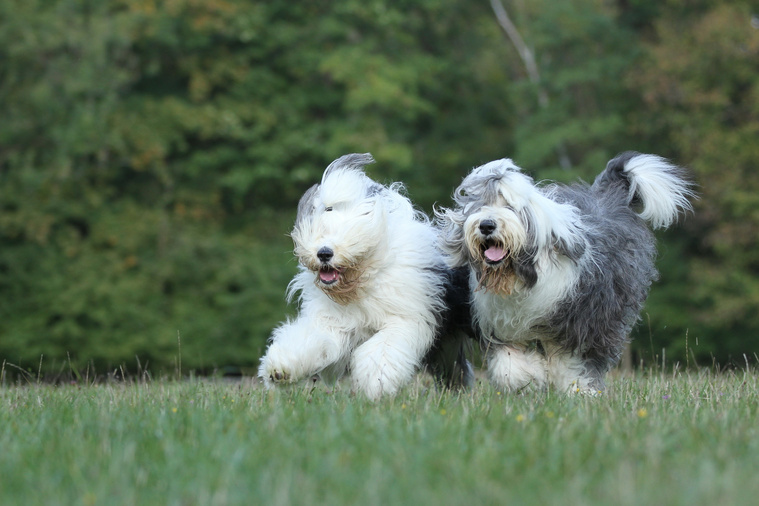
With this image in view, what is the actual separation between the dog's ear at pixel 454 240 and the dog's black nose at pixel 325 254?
2.17 ft

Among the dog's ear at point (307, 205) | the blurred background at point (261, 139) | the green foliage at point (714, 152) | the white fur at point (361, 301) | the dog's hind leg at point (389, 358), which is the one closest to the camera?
the dog's hind leg at point (389, 358)

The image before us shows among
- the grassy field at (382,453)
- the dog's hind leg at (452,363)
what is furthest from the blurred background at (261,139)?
the grassy field at (382,453)

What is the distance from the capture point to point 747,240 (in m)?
19.9

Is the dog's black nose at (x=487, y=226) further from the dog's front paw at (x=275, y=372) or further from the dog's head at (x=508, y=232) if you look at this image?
the dog's front paw at (x=275, y=372)

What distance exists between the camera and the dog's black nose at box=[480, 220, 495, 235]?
18.5 feet

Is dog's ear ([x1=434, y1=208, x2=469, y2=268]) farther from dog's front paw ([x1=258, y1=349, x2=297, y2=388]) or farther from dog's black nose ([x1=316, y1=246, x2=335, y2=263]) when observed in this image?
dog's front paw ([x1=258, y1=349, x2=297, y2=388])

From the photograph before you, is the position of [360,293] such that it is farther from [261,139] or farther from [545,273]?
Answer: [261,139]

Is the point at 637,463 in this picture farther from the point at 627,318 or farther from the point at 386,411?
the point at 627,318

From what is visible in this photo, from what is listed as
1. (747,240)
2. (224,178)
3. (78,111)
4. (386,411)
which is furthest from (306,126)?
(386,411)

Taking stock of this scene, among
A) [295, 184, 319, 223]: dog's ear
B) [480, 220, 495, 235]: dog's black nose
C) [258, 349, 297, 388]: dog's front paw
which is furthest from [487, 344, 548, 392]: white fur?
[295, 184, 319, 223]: dog's ear

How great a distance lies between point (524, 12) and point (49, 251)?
12.8 metres

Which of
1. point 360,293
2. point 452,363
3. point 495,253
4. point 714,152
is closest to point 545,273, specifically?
point 495,253

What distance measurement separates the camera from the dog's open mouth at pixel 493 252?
567cm

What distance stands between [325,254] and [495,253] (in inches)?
41.7
